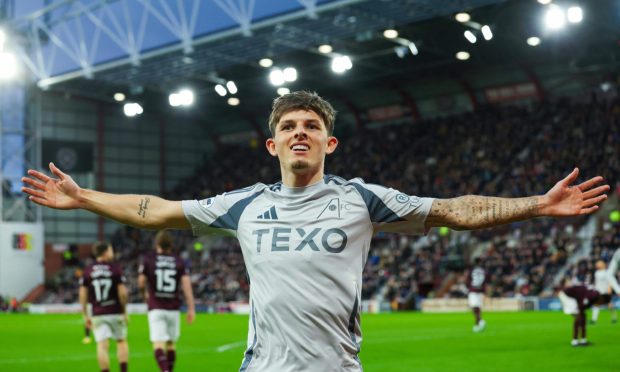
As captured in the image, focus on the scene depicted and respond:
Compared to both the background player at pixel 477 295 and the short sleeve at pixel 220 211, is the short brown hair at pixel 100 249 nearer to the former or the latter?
the short sleeve at pixel 220 211

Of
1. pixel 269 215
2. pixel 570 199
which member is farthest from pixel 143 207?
pixel 570 199

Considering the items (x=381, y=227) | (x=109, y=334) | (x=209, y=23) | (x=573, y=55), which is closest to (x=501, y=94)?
(x=573, y=55)

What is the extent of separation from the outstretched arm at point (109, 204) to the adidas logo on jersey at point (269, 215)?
1.50 ft

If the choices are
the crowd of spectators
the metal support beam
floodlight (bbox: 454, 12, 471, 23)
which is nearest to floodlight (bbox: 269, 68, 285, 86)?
floodlight (bbox: 454, 12, 471, 23)

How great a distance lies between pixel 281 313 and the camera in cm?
438

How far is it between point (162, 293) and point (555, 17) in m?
22.3

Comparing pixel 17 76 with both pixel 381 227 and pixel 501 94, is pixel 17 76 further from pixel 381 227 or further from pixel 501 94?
pixel 381 227

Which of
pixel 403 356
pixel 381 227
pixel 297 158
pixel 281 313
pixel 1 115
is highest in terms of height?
pixel 1 115

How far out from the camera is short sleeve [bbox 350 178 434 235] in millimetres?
4562

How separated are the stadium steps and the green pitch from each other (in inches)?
1075

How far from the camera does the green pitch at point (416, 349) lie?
609 inches

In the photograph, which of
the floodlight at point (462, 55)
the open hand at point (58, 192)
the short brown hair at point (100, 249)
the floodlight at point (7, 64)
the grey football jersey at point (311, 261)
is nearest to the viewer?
the grey football jersey at point (311, 261)

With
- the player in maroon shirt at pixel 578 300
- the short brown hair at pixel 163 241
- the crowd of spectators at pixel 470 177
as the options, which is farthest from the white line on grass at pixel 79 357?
the crowd of spectators at pixel 470 177

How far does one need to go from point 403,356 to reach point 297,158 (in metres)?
13.3
